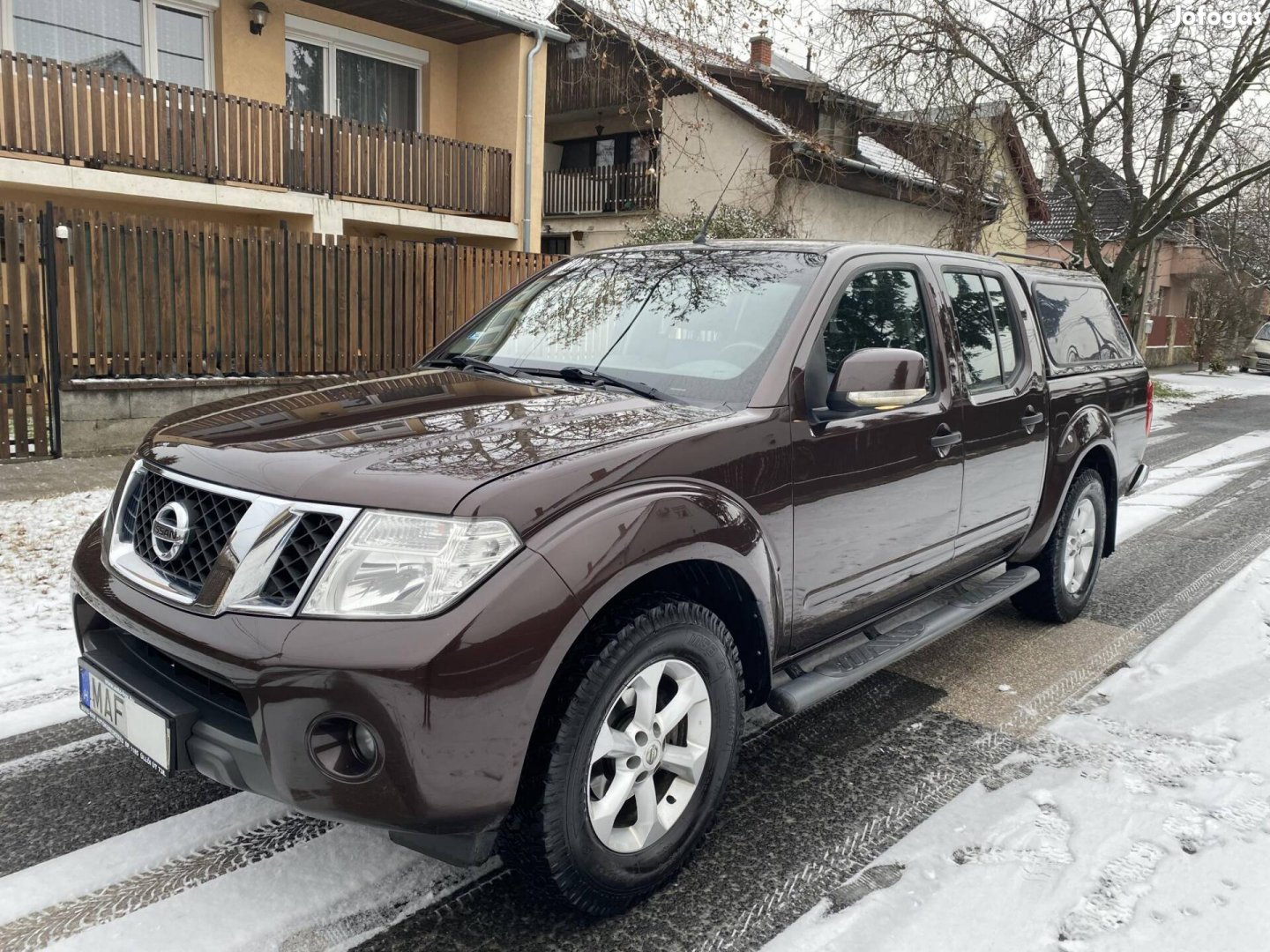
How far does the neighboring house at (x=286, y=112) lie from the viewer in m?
12.0

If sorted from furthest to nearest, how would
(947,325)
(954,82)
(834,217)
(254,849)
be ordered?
1. (834,217)
2. (954,82)
3. (947,325)
4. (254,849)

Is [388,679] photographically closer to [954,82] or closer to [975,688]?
[975,688]

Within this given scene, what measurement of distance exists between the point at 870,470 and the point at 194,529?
209 centimetres

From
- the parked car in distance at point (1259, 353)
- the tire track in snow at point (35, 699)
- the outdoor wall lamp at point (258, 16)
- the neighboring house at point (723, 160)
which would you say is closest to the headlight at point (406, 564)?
the tire track in snow at point (35, 699)

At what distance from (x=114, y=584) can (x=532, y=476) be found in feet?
3.93

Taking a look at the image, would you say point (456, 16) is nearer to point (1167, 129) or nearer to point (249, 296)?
point (249, 296)

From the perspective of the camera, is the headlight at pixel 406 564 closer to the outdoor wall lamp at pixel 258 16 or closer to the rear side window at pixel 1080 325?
the rear side window at pixel 1080 325

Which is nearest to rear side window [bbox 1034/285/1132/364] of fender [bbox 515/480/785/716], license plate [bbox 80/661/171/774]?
fender [bbox 515/480/785/716]

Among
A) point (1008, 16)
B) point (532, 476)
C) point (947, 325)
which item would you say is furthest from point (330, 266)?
point (1008, 16)

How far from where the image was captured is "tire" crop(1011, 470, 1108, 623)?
4918 millimetres

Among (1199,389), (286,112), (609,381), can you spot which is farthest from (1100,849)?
(1199,389)

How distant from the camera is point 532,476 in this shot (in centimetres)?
230

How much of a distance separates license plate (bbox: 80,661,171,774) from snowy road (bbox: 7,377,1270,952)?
17.4 inches

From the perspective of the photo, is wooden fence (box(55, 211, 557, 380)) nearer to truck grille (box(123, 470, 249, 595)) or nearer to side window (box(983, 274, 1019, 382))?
side window (box(983, 274, 1019, 382))
